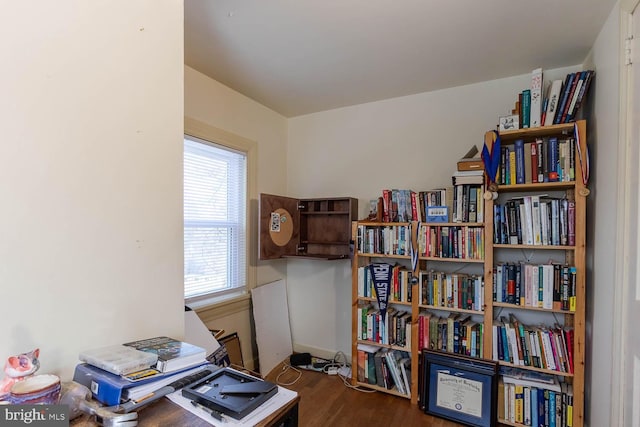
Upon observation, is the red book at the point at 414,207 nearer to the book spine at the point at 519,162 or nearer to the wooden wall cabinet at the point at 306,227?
the wooden wall cabinet at the point at 306,227

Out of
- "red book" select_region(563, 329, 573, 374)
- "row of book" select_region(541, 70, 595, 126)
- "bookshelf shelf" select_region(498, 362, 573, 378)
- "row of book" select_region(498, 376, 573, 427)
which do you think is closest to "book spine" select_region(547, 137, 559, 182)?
"row of book" select_region(541, 70, 595, 126)

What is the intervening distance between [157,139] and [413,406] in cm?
243

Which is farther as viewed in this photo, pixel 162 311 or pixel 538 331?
pixel 538 331

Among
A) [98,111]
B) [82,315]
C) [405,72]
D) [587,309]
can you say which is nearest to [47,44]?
[98,111]

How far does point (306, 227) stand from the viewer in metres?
3.14

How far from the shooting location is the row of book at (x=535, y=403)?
75.2 inches

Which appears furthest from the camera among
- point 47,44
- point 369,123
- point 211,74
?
point 369,123

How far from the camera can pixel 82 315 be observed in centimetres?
94

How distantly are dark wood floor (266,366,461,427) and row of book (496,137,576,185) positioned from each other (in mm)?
1728

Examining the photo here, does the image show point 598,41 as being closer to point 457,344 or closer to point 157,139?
point 457,344

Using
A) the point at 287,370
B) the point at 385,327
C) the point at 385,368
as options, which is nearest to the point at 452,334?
the point at 385,327

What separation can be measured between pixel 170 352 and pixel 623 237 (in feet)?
6.32

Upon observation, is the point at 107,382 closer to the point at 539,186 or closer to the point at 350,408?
the point at 350,408

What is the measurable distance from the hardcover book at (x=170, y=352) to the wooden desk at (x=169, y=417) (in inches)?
3.8
